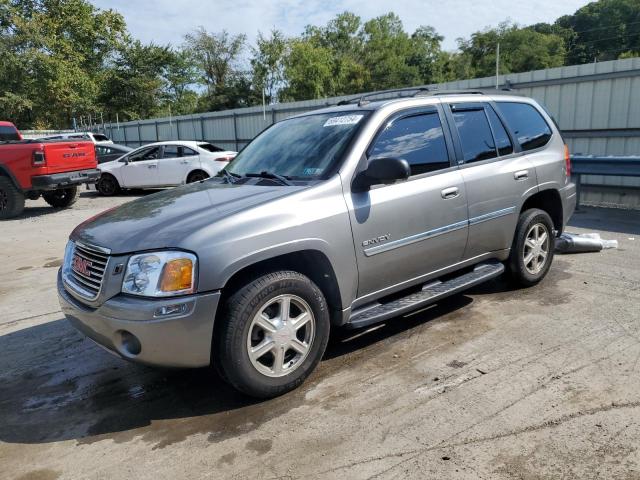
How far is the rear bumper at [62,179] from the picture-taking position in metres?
10.7

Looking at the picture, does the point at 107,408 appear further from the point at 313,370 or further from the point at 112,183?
the point at 112,183

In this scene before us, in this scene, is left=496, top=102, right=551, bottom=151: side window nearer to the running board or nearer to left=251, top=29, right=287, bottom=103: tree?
the running board

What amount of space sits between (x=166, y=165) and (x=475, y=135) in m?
10.9

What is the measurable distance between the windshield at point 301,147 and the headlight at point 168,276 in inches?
45.1

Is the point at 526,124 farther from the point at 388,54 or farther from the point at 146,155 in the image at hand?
the point at 388,54

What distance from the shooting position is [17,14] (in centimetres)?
3603

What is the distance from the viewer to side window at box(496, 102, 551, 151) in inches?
194

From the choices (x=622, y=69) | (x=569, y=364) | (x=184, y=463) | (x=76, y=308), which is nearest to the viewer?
(x=184, y=463)

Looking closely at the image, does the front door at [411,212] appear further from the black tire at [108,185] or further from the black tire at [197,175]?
the black tire at [108,185]

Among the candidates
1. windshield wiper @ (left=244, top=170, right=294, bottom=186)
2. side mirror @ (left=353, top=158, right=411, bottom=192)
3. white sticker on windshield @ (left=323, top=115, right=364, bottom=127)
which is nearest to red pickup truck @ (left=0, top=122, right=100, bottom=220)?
windshield wiper @ (left=244, top=170, right=294, bottom=186)

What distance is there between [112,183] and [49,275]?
344 inches

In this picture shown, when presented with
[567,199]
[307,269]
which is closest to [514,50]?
[567,199]

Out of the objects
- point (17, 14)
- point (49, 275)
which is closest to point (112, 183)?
point (49, 275)

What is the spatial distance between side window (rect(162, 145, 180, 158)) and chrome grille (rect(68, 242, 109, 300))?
1087 centimetres
